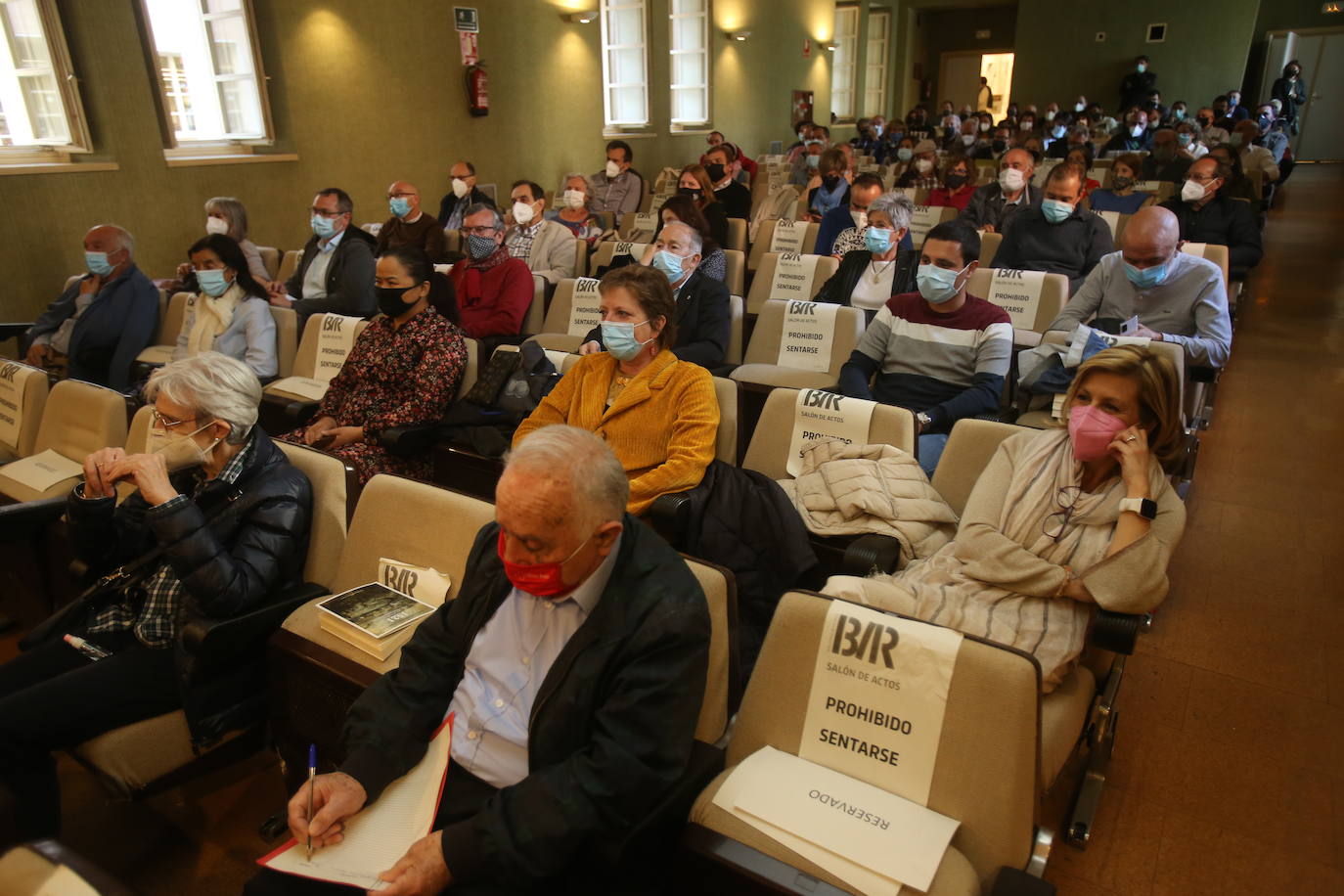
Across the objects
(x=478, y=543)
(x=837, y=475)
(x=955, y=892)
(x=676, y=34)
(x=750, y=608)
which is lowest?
(x=750, y=608)

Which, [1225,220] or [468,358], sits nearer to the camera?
[468,358]

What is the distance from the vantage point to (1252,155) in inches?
357

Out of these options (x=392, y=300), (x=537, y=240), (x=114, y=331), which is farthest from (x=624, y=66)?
(x=392, y=300)

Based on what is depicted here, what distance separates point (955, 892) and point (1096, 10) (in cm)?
1936

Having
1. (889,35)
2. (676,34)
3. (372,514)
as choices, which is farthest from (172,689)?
(889,35)

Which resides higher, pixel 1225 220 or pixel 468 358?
pixel 1225 220

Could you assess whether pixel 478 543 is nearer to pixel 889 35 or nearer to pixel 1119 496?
pixel 1119 496

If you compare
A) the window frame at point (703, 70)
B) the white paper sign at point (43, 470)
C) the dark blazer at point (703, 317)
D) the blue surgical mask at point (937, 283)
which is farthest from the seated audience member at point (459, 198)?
the window frame at point (703, 70)

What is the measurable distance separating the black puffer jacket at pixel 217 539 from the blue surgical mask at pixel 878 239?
3.01 metres

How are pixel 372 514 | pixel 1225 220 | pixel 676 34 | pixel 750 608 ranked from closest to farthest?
pixel 372 514, pixel 750 608, pixel 1225 220, pixel 676 34

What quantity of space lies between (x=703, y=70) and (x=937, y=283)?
11.6 m

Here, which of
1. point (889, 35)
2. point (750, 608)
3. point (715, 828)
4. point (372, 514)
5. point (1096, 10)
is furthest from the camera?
point (889, 35)

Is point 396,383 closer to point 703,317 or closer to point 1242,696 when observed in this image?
point 703,317

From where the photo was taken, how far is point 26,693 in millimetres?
1791
